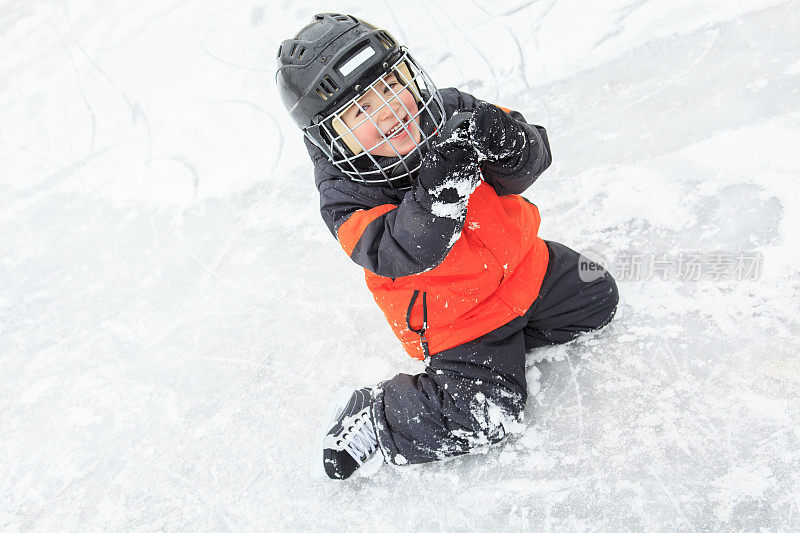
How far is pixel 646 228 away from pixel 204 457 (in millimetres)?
1578

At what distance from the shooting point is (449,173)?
4.03 feet

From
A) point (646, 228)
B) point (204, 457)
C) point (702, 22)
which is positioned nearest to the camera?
point (204, 457)

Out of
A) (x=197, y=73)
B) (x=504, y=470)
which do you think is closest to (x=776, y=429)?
(x=504, y=470)

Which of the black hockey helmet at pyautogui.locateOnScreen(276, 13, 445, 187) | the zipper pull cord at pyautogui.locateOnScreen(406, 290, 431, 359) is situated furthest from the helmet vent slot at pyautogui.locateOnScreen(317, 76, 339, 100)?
the zipper pull cord at pyautogui.locateOnScreen(406, 290, 431, 359)

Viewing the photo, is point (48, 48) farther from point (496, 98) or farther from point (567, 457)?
point (567, 457)

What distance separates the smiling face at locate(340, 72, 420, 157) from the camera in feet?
4.36

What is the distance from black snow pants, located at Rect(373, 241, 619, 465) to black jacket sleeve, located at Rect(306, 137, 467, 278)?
0.40m

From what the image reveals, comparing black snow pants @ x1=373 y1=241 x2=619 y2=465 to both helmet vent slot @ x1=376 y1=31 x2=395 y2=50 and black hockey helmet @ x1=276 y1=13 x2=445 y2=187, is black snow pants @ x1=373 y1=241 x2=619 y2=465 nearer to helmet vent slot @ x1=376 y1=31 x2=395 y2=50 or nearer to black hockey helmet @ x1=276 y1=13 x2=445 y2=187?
black hockey helmet @ x1=276 y1=13 x2=445 y2=187

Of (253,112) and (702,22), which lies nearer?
(702,22)

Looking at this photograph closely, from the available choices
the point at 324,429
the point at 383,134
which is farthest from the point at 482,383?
the point at 383,134

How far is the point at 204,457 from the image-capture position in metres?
1.79

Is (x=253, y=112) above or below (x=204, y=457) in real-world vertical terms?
above

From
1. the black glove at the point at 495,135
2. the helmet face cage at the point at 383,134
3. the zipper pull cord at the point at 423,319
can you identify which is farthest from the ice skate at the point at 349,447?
the black glove at the point at 495,135

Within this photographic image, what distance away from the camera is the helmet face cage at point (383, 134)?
133cm
